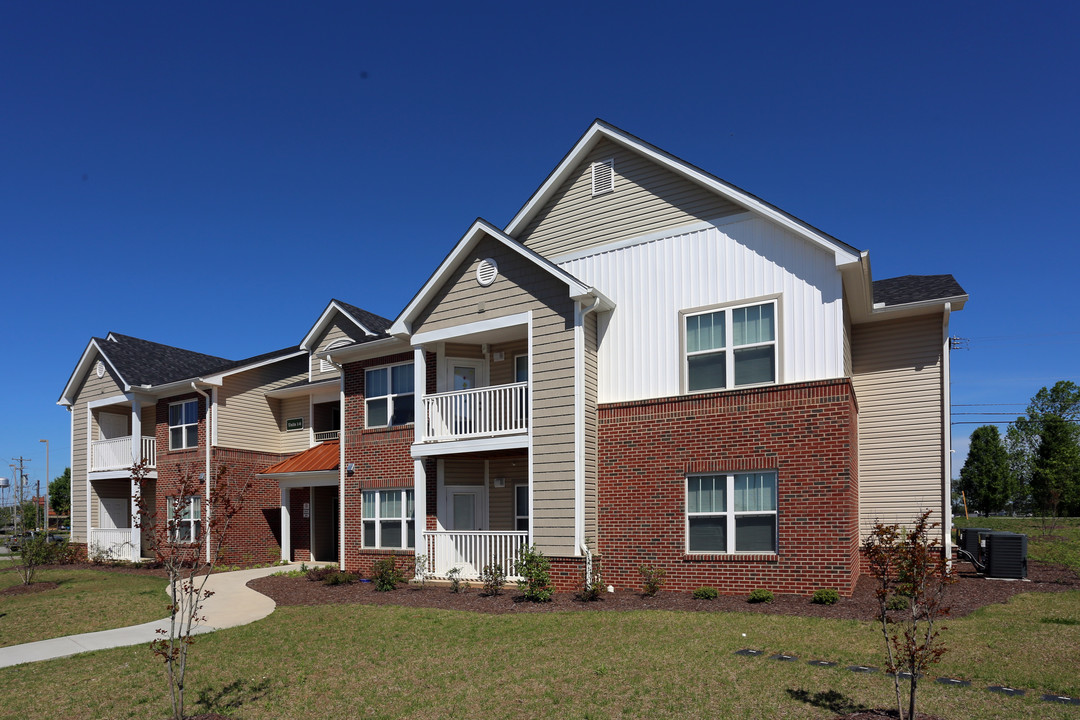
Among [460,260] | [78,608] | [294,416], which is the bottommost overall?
[78,608]

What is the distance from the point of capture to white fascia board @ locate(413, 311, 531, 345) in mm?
16730

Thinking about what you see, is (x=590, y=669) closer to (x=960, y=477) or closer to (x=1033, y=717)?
(x=1033, y=717)

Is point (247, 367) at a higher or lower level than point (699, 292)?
lower

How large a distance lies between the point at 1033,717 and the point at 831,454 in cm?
689

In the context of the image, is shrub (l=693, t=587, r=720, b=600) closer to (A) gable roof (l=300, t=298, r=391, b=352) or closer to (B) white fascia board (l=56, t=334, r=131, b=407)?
(A) gable roof (l=300, t=298, r=391, b=352)

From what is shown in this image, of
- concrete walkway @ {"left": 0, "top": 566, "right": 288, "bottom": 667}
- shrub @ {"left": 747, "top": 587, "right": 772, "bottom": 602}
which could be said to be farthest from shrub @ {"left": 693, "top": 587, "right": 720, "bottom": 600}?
concrete walkway @ {"left": 0, "top": 566, "right": 288, "bottom": 667}

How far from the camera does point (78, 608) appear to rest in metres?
15.5

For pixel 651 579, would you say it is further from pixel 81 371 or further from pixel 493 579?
pixel 81 371

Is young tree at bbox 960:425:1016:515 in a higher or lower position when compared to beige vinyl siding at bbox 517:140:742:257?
lower

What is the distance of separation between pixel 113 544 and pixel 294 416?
8.33 metres

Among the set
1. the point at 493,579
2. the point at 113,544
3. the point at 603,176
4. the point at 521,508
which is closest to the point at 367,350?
the point at 521,508

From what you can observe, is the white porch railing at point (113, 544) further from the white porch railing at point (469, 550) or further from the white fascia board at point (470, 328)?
the white fascia board at point (470, 328)

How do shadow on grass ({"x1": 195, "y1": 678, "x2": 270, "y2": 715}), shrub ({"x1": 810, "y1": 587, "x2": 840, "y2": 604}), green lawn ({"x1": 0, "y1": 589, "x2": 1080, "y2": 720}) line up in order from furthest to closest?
shrub ({"x1": 810, "y1": 587, "x2": 840, "y2": 604}) < shadow on grass ({"x1": 195, "y1": 678, "x2": 270, "y2": 715}) < green lawn ({"x1": 0, "y1": 589, "x2": 1080, "y2": 720})

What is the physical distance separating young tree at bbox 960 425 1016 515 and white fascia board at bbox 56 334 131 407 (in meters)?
59.2
